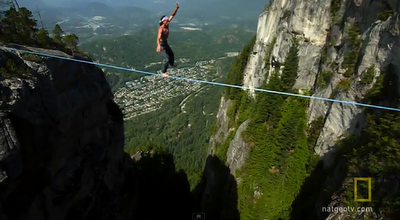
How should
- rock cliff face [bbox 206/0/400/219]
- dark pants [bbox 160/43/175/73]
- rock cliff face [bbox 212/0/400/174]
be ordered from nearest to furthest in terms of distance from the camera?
dark pants [bbox 160/43/175/73]
rock cliff face [bbox 212/0/400/174]
rock cliff face [bbox 206/0/400/219]

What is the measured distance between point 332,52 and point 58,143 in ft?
78.5

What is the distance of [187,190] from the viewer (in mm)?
41906

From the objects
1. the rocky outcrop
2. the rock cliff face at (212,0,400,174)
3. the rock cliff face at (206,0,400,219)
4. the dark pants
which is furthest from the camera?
the rock cliff face at (206,0,400,219)

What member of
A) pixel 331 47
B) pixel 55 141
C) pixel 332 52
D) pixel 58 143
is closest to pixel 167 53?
pixel 55 141

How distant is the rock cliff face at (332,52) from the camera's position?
1909cm

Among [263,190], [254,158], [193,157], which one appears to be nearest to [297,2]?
[254,158]

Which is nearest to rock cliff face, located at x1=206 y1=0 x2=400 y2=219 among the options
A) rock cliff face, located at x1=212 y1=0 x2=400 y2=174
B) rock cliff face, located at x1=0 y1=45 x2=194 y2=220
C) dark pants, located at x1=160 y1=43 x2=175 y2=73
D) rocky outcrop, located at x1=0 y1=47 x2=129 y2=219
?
rock cliff face, located at x1=212 y1=0 x2=400 y2=174

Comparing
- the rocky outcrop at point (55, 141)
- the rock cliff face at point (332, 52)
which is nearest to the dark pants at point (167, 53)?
the rocky outcrop at point (55, 141)

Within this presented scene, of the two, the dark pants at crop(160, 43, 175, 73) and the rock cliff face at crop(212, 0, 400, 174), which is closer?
the dark pants at crop(160, 43, 175, 73)

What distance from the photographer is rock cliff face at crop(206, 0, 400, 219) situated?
1909 cm

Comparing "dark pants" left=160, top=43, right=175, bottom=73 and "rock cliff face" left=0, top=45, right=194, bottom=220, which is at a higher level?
"dark pants" left=160, top=43, right=175, bottom=73

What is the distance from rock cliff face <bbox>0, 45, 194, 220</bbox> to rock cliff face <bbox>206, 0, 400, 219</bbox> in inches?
609

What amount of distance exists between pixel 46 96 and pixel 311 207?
18197mm

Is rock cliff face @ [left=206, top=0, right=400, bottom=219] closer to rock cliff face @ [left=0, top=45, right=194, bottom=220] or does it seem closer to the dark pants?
the dark pants
